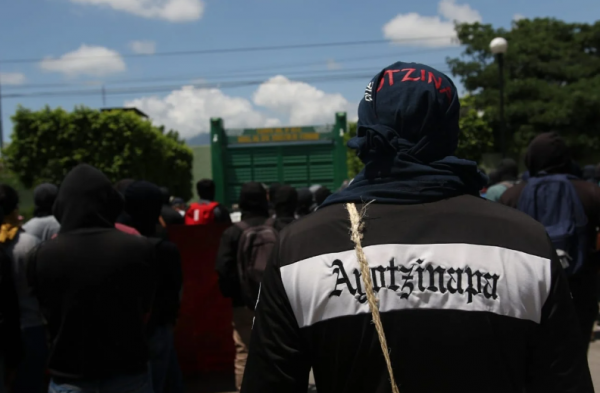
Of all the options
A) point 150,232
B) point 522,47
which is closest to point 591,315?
point 150,232

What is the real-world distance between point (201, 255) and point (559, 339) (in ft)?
15.0

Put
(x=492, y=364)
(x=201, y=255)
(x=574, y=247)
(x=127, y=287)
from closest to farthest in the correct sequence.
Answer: (x=492, y=364)
(x=127, y=287)
(x=574, y=247)
(x=201, y=255)

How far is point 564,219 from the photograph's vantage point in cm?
411

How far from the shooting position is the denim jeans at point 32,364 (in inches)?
164

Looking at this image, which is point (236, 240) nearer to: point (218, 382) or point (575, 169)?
point (218, 382)

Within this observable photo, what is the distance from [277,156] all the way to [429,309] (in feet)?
85.5

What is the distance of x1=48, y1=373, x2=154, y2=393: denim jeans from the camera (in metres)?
2.84

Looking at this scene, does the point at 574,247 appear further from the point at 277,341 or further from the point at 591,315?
the point at 277,341

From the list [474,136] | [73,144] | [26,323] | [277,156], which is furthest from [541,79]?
[26,323]

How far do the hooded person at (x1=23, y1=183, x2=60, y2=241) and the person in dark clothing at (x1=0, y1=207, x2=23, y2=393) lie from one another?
1.69 metres

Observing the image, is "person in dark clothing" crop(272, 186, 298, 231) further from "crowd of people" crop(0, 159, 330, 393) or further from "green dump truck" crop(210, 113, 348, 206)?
"green dump truck" crop(210, 113, 348, 206)

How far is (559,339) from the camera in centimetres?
147

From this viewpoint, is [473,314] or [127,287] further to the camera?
[127,287]

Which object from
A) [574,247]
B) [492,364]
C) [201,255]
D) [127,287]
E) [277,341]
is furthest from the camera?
[201,255]
